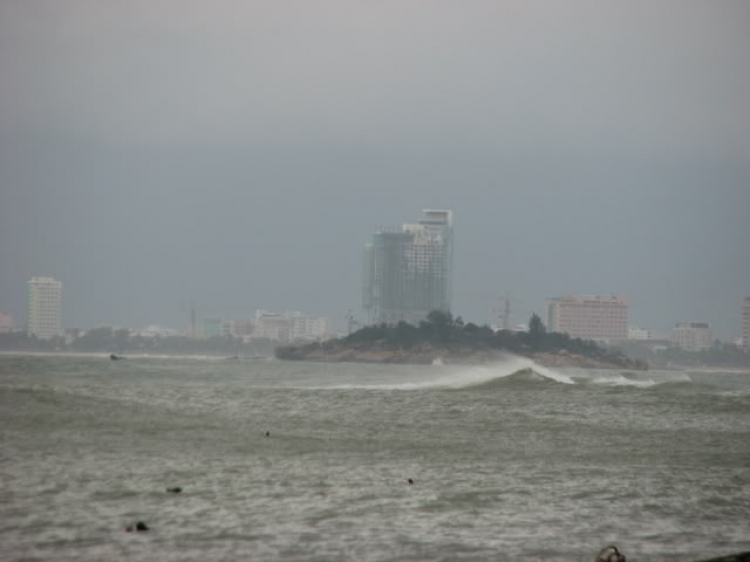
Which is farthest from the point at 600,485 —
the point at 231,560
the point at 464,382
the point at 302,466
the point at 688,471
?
the point at 464,382

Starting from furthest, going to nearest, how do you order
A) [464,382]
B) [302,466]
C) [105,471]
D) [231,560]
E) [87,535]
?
[464,382] → [302,466] → [105,471] → [87,535] → [231,560]

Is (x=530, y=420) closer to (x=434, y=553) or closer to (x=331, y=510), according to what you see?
(x=331, y=510)

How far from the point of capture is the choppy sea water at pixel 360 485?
1830 centimetres

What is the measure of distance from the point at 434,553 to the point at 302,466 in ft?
32.6

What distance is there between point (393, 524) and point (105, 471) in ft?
25.9

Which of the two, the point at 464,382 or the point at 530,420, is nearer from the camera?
the point at 530,420

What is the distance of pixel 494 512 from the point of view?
21516 mm

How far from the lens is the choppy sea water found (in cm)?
1830

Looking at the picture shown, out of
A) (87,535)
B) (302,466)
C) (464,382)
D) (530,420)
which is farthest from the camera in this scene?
(464,382)

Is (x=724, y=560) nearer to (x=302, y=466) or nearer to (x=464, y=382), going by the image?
(x=302, y=466)

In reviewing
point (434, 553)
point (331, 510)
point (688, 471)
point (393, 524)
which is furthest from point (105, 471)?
point (688, 471)

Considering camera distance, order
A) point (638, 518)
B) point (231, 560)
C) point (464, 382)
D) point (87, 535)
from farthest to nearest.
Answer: point (464, 382), point (638, 518), point (87, 535), point (231, 560)

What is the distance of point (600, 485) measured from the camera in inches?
1000

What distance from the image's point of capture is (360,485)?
24.4 meters
